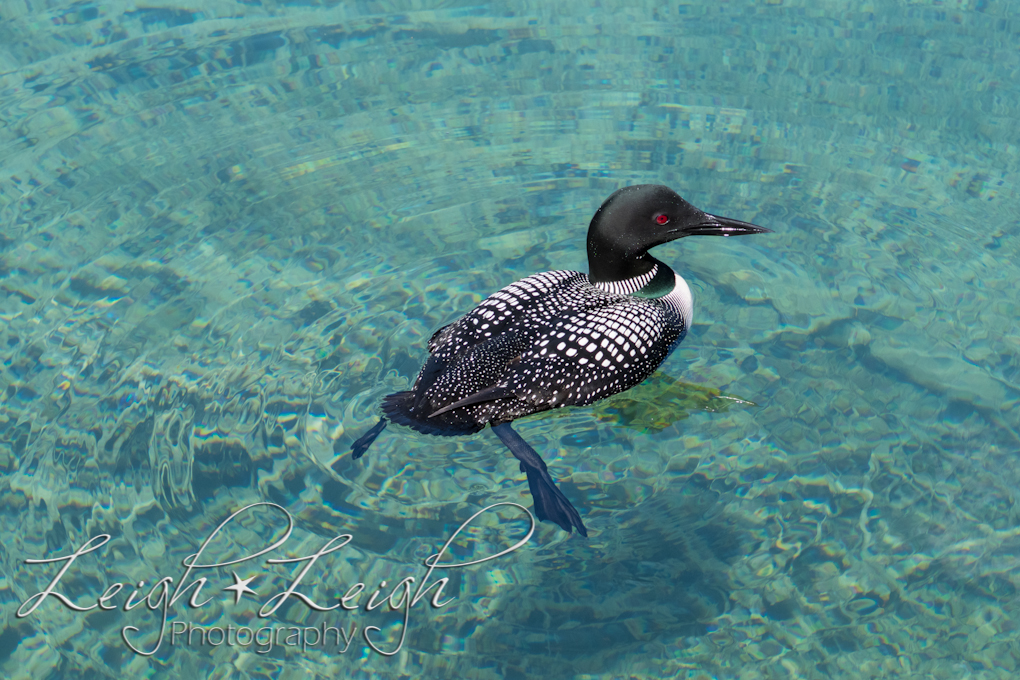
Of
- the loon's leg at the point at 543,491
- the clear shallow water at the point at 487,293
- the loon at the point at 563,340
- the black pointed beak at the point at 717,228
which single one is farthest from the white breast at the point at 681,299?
the loon's leg at the point at 543,491

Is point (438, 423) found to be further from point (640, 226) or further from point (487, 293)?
point (640, 226)

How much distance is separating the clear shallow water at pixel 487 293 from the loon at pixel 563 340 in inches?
4.4

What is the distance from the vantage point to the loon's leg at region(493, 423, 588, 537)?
10.2ft

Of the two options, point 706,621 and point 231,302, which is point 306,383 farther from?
point 706,621

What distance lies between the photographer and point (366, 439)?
3.40 m

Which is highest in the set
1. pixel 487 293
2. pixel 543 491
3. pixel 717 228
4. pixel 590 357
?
pixel 717 228

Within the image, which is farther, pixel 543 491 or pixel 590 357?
pixel 590 357

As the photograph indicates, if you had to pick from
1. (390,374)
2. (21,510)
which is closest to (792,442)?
(390,374)

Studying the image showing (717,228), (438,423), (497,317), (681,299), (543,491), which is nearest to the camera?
(543,491)

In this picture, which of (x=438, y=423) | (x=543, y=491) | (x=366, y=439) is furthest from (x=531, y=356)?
(x=366, y=439)

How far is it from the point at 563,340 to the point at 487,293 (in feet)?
2.34

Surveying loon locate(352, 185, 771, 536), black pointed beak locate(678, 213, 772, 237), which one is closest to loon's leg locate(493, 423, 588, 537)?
loon locate(352, 185, 771, 536)

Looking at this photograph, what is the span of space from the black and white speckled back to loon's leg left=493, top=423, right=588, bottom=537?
0.15 m

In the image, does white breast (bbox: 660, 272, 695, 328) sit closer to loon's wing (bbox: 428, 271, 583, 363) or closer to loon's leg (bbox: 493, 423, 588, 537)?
loon's wing (bbox: 428, 271, 583, 363)
